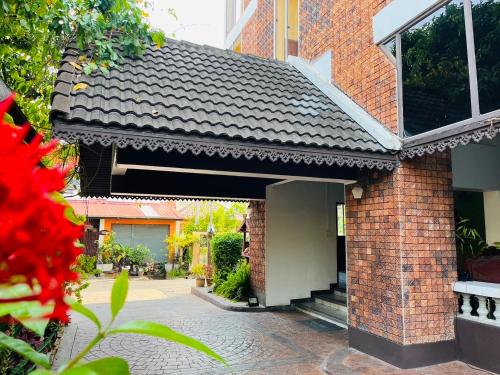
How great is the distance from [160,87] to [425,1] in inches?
153

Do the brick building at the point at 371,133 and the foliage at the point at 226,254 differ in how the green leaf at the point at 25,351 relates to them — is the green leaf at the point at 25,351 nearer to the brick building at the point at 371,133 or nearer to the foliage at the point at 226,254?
the brick building at the point at 371,133

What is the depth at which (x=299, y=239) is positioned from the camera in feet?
33.3

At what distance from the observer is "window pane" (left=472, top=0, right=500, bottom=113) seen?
4.37 m

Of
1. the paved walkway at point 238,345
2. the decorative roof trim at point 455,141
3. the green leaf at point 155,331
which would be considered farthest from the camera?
the paved walkway at point 238,345

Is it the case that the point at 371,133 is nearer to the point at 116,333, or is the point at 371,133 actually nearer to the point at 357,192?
the point at 357,192

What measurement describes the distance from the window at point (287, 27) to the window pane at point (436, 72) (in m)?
4.18

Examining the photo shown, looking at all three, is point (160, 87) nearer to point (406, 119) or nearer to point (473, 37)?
point (406, 119)

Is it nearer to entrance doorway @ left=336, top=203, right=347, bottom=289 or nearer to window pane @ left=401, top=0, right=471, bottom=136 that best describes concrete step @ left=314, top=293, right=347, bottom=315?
entrance doorway @ left=336, top=203, right=347, bottom=289

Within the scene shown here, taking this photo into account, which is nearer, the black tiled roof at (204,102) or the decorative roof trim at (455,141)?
the decorative roof trim at (455,141)

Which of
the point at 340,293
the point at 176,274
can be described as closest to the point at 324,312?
the point at 340,293

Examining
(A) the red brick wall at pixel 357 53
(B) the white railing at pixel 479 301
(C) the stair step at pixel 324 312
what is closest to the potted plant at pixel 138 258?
(C) the stair step at pixel 324 312

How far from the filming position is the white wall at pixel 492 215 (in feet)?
25.2

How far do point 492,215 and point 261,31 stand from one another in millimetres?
7651

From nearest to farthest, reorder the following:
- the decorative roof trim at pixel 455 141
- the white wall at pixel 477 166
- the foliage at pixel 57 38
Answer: the decorative roof trim at pixel 455 141 < the foliage at pixel 57 38 < the white wall at pixel 477 166
